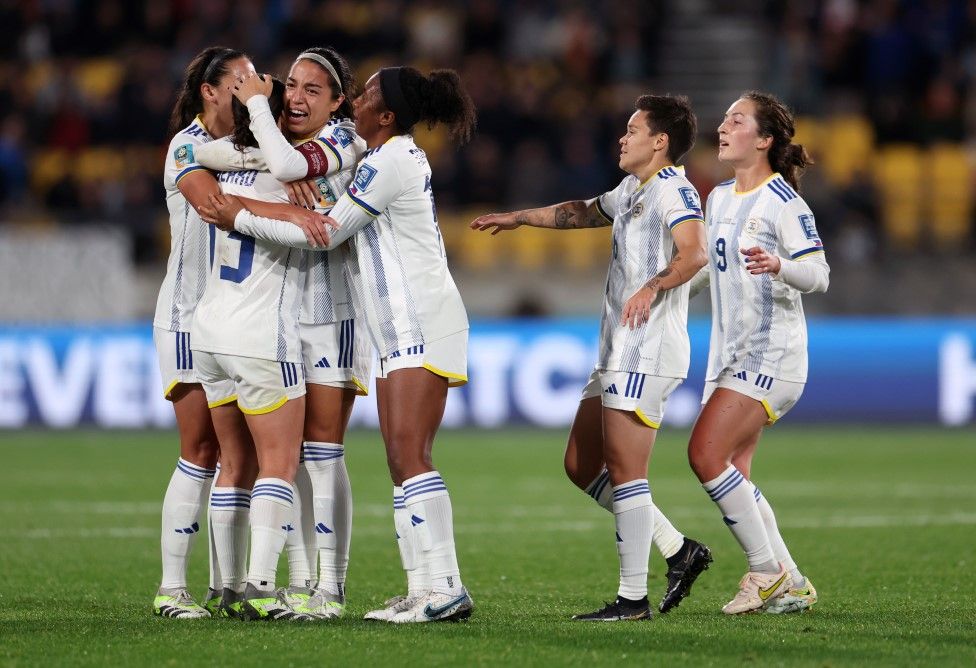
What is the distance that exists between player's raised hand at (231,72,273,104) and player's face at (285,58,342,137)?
10 cm

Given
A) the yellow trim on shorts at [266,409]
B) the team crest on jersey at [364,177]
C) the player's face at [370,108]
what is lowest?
the yellow trim on shorts at [266,409]

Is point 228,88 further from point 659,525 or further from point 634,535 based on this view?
point 659,525

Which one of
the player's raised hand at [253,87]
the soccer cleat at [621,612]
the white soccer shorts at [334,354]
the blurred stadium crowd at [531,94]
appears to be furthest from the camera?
the blurred stadium crowd at [531,94]

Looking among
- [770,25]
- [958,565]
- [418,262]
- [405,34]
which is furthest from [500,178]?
[418,262]

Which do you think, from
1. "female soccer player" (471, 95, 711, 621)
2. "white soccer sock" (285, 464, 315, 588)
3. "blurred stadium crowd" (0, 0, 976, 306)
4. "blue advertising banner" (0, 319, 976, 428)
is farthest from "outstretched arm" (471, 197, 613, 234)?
"blurred stadium crowd" (0, 0, 976, 306)

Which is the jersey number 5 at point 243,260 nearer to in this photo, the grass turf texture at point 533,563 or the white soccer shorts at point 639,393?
the grass turf texture at point 533,563

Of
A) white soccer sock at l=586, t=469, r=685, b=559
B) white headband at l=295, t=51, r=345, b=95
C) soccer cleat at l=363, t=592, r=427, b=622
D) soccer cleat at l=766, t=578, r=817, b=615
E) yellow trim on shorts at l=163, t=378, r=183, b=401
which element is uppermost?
white headband at l=295, t=51, r=345, b=95

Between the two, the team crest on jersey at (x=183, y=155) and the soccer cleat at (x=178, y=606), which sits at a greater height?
the team crest on jersey at (x=183, y=155)

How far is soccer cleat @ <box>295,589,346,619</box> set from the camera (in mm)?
6125

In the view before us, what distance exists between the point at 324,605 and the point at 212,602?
0.54 m

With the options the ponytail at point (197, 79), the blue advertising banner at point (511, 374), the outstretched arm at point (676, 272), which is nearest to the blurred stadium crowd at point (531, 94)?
the blue advertising banner at point (511, 374)

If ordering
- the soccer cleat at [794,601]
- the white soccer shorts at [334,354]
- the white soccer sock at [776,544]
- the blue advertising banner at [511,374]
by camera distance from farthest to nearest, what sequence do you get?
the blue advertising banner at [511,374]
the white soccer sock at [776,544]
the soccer cleat at [794,601]
the white soccer shorts at [334,354]

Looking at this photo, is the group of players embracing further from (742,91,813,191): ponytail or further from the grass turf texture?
the grass turf texture

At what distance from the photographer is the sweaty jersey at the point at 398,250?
19.5ft
